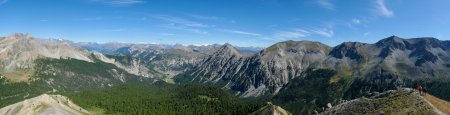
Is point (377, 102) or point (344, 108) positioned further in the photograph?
point (344, 108)

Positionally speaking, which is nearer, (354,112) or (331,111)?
(354,112)

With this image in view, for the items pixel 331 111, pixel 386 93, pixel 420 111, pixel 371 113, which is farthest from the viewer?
pixel 331 111

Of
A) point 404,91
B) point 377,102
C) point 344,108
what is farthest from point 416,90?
point 344,108

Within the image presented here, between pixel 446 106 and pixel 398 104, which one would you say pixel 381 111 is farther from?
pixel 446 106

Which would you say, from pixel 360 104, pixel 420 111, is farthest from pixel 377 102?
pixel 420 111

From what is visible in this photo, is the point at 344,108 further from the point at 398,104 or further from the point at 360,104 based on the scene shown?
the point at 398,104

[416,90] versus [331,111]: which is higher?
[416,90]

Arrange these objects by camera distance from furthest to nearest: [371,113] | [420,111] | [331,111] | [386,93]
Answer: [331,111], [386,93], [371,113], [420,111]

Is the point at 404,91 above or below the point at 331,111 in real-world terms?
above
